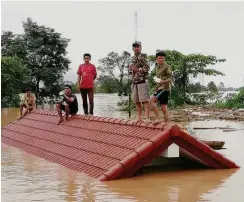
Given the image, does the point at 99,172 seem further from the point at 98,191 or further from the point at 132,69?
the point at 132,69

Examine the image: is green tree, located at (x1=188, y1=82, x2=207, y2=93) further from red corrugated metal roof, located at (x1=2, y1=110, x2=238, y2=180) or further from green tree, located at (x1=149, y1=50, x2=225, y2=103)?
red corrugated metal roof, located at (x1=2, y1=110, x2=238, y2=180)

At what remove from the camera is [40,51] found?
37.1 metres

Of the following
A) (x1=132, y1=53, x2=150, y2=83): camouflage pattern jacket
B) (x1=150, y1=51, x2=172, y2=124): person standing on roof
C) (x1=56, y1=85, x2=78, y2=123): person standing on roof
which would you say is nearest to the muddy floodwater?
(x1=150, y1=51, x2=172, y2=124): person standing on roof

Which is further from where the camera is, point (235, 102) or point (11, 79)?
point (11, 79)

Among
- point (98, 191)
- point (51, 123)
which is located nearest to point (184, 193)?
point (98, 191)

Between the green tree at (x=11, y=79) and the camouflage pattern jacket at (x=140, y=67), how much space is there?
22.8 metres

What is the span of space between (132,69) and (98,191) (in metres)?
3.20

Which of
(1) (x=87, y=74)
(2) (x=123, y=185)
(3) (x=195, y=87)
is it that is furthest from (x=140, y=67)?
(3) (x=195, y=87)

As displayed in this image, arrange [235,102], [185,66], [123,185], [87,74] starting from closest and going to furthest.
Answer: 1. [123,185]
2. [87,74]
3. [235,102]
4. [185,66]

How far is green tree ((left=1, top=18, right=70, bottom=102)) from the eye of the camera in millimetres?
36875

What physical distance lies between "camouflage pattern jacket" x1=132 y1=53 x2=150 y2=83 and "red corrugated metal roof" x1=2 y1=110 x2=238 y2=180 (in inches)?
34.1

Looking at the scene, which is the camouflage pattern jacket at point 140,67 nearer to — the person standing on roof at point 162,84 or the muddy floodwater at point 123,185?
the person standing on roof at point 162,84

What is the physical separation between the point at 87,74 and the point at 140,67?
266cm

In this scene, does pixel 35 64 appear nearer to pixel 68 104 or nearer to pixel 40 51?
pixel 40 51
